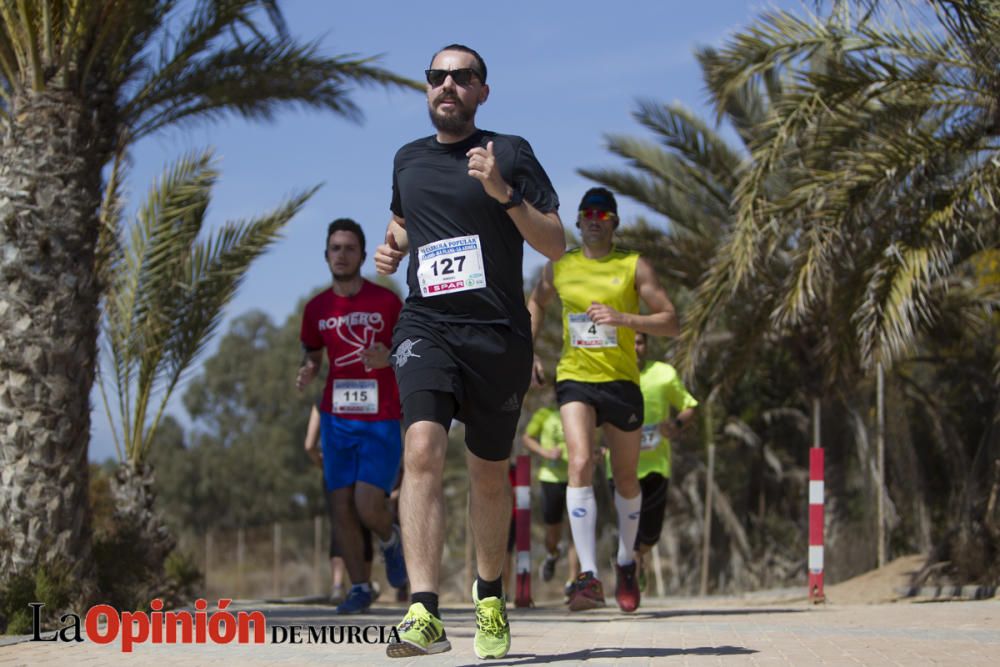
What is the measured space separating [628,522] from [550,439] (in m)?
4.20

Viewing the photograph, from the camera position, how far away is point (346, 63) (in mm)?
11133

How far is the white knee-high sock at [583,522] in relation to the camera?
26.6ft

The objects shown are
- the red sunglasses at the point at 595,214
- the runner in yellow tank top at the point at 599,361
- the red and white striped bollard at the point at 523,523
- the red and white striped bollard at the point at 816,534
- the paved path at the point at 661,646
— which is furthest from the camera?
the red and white striped bollard at the point at 523,523

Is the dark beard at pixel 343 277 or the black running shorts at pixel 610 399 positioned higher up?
the dark beard at pixel 343 277

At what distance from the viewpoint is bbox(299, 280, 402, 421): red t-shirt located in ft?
27.8

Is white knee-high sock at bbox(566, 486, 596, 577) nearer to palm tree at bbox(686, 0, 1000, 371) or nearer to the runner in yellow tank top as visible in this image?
the runner in yellow tank top

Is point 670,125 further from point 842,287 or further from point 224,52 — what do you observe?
point 224,52

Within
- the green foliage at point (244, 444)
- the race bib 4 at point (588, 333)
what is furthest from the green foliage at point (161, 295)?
the green foliage at point (244, 444)

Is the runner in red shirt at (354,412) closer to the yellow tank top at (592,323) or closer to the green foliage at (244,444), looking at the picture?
the yellow tank top at (592,323)

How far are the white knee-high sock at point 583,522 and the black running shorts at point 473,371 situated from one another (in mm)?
3032

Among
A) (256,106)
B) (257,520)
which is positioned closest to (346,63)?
(256,106)

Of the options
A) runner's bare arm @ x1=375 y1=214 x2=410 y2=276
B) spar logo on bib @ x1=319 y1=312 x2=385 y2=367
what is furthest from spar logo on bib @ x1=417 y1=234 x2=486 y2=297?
spar logo on bib @ x1=319 y1=312 x2=385 y2=367

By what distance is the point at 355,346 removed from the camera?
850cm

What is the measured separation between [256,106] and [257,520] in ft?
133
